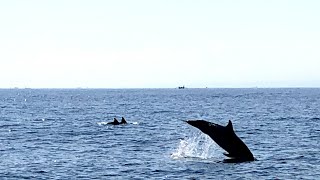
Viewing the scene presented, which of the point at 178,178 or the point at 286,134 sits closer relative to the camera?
the point at 178,178

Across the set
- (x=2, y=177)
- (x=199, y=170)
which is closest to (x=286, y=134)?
(x=199, y=170)

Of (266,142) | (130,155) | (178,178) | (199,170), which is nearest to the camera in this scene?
(178,178)

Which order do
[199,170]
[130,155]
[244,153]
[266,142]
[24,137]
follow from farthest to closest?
1. [24,137]
2. [266,142]
3. [130,155]
4. [244,153]
5. [199,170]

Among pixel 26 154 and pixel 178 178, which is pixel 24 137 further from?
pixel 178 178

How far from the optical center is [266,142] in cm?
4909

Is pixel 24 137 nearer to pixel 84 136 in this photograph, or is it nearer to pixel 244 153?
pixel 84 136

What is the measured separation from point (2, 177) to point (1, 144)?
1894cm

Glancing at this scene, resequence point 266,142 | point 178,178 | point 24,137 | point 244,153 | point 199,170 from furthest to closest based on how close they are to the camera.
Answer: point 24,137 → point 266,142 → point 244,153 → point 199,170 → point 178,178

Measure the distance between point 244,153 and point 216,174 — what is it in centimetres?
479

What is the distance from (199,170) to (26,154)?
15.4 m

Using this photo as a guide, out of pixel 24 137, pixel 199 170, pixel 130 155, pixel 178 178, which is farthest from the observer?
pixel 24 137

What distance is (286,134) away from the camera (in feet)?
187

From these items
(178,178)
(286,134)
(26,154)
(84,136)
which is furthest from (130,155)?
(286,134)

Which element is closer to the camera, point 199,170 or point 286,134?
point 199,170
